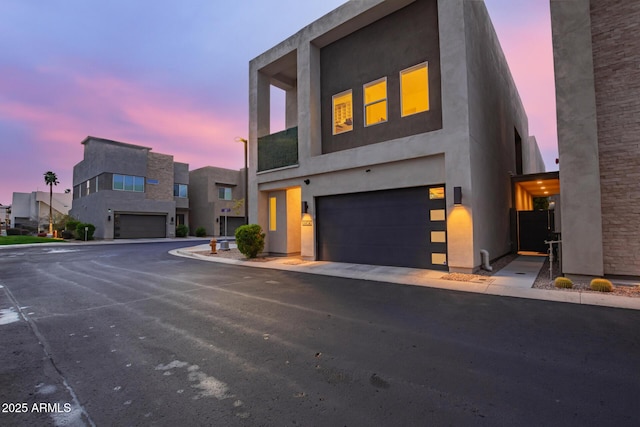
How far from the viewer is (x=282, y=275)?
9492 millimetres

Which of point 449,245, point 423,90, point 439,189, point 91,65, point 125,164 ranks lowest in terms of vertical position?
point 449,245

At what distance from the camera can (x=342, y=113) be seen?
41.3ft

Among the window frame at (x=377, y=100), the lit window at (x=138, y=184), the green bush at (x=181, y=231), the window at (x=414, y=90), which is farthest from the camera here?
the green bush at (x=181, y=231)

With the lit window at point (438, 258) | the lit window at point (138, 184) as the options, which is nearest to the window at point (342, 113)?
the lit window at point (438, 258)

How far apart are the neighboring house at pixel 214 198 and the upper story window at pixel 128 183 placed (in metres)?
7.85

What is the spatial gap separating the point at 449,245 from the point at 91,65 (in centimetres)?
3263

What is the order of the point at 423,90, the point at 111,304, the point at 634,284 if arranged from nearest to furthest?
the point at 111,304 → the point at 634,284 → the point at 423,90

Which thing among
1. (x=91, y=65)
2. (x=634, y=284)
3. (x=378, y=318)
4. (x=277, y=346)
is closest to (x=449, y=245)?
(x=634, y=284)

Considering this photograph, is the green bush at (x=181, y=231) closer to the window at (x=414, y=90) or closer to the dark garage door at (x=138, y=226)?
the dark garage door at (x=138, y=226)

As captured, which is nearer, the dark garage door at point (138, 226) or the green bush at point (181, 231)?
the dark garage door at point (138, 226)

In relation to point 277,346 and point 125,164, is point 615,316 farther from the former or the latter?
point 125,164

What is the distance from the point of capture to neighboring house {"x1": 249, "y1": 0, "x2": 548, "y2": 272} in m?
9.16

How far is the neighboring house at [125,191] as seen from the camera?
31453mm

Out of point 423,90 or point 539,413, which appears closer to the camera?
point 539,413
